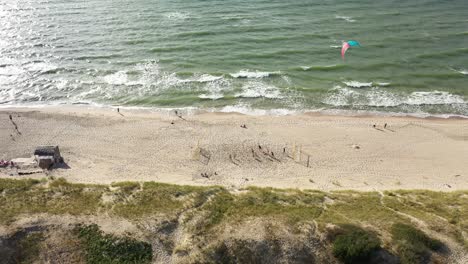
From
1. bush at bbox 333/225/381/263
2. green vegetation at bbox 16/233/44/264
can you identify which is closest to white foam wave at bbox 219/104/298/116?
bush at bbox 333/225/381/263

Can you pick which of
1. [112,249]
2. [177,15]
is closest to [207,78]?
[177,15]

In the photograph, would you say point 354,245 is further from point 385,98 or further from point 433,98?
point 433,98

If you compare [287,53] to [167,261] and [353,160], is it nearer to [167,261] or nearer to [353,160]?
[353,160]

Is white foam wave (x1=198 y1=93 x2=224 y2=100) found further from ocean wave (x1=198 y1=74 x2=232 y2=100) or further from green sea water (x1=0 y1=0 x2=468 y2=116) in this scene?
green sea water (x1=0 y1=0 x2=468 y2=116)

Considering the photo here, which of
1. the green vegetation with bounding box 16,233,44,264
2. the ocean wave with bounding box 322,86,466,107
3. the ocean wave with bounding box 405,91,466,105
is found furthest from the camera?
the ocean wave with bounding box 322,86,466,107

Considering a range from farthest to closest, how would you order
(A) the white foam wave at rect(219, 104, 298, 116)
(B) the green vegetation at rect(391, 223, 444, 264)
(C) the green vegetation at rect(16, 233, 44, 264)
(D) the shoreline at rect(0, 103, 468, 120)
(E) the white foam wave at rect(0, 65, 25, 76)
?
(E) the white foam wave at rect(0, 65, 25, 76) → (A) the white foam wave at rect(219, 104, 298, 116) → (D) the shoreline at rect(0, 103, 468, 120) → (C) the green vegetation at rect(16, 233, 44, 264) → (B) the green vegetation at rect(391, 223, 444, 264)

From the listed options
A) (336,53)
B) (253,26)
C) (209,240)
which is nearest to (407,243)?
(209,240)
